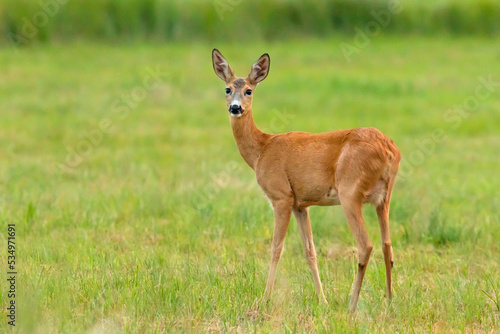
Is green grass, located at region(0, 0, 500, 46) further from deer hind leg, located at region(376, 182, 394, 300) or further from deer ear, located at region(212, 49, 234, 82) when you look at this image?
deer hind leg, located at region(376, 182, 394, 300)

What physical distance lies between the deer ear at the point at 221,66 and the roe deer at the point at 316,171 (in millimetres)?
10

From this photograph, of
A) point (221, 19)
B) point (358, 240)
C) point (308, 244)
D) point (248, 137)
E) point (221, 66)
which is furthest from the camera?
point (221, 19)

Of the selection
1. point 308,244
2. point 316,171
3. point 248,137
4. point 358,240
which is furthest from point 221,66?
point 358,240

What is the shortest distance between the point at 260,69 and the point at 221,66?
366 millimetres

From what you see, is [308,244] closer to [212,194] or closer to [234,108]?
[234,108]

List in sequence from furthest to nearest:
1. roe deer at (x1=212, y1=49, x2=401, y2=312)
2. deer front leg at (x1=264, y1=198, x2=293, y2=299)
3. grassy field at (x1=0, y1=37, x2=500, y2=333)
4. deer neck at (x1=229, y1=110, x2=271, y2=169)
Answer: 1. deer neck at (x1=229, y1=110, x2=271, y2=169)
2. deer front leg at (x1=264, y1=198, x2=293, y2=299)
3. roe deer at (x1=212, y1=49, x2=401, y2=312)
4. grassy field at (x1=0, y1=37, x2=500, y2=333)

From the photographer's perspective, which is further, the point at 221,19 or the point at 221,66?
the point at 221,19

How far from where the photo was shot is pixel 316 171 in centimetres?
661

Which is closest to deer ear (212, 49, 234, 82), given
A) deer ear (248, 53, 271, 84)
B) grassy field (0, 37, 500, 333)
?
deer ear (248, 53, 271, 84)

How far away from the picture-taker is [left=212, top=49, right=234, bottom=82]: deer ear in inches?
290

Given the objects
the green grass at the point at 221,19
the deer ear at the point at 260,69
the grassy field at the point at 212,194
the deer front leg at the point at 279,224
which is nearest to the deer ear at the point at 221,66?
the deer ear at the point at 260,69

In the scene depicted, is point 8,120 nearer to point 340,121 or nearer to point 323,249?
point 340,121

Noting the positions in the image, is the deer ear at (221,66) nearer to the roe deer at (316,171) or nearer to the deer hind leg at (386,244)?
the roe deer at (316,171)

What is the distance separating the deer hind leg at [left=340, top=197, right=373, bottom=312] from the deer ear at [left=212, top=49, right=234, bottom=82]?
181cm
